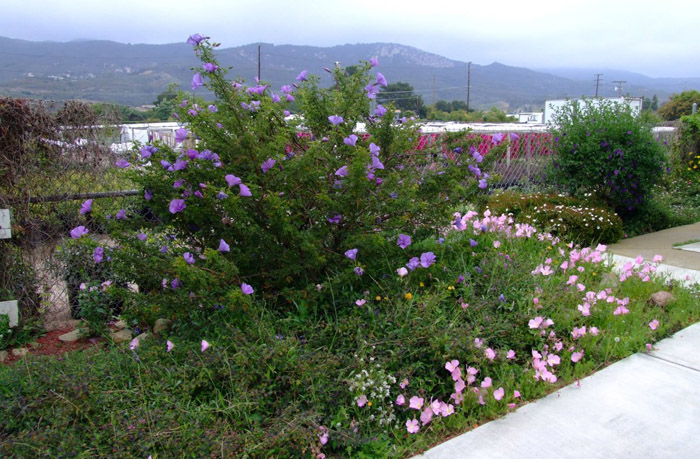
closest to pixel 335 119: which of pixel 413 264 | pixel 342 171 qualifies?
pixel 342 171

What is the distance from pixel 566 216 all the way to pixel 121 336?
4911 millimetres

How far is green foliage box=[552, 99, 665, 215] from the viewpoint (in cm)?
714

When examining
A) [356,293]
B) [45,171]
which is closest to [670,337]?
[356,293]

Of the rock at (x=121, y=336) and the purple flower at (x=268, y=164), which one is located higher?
the purple flower at (x=268, y=164)

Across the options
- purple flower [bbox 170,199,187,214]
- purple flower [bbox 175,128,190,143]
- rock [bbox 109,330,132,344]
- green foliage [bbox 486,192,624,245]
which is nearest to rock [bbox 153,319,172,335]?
rock [bbox 109,330,132,344]

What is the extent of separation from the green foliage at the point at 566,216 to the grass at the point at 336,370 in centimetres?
236

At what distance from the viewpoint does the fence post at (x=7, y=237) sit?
351 cm

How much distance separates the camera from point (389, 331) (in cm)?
284

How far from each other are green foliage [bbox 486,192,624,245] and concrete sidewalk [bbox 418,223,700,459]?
283cm

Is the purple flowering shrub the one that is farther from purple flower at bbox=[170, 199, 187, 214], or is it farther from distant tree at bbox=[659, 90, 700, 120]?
distant tree at bbox=[659, 90, 700, 120]

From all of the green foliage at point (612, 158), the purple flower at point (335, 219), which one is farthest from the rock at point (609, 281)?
the green foliage at point (612, 158)

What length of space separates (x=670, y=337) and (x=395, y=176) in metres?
2.08

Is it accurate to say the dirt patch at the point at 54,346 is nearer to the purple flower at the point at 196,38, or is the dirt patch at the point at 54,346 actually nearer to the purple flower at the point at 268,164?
the purple flower at the point at 268,164

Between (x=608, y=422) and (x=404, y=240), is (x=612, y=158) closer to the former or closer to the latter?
(x=404, y=240)
